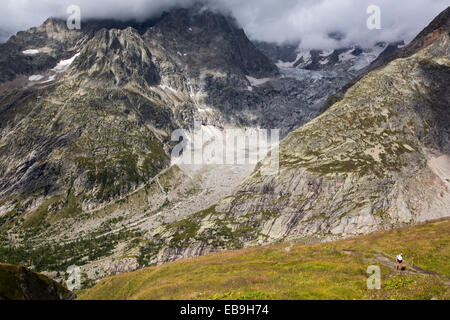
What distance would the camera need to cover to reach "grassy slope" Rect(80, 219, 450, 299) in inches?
1254

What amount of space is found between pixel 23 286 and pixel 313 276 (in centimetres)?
4284

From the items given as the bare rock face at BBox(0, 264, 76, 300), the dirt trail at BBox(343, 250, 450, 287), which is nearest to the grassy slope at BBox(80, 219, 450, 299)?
the dirt trail at BBox(343, 250, 450, 287)

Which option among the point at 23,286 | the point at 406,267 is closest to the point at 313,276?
the point at 406,267

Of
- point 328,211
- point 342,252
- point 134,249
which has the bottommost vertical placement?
point 134,249

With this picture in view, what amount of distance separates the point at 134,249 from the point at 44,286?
142 metres

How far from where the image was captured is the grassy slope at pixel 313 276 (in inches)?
1254

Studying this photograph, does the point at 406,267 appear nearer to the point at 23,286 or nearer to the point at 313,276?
the point at 313,276

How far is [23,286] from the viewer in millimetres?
46219

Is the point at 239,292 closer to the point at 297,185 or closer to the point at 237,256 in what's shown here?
the point at 237,256

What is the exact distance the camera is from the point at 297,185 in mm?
198000

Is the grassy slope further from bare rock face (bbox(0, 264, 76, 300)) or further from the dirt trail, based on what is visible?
bare rock face (bbox(0, 264, 76, 300))

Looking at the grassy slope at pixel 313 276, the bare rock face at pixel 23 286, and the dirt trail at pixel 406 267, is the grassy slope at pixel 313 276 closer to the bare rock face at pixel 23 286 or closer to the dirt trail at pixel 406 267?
the dirt trail at pixel 406 267
